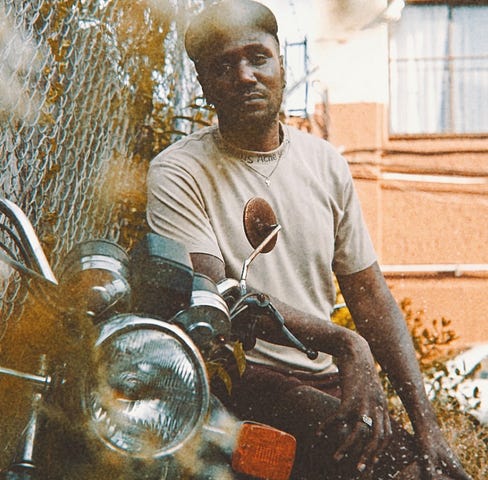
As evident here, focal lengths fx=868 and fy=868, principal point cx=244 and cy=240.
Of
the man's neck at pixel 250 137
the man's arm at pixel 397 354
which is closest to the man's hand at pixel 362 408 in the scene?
the man's arm at pixel 397 354

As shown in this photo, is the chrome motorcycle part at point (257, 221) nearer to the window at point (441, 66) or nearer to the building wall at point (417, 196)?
the building wall at point (417, 196)

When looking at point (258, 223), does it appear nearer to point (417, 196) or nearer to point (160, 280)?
point (160, 280)

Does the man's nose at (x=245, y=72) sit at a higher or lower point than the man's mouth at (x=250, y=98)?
higher

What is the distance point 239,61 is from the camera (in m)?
2.54

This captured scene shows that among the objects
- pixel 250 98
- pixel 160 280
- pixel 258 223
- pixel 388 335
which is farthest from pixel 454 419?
pixel 160 280

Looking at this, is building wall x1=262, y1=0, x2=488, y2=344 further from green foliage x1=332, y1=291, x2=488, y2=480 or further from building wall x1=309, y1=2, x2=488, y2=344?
green foliage x1=332, y1=291, x2=488, y2=480

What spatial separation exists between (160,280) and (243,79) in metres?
1.33

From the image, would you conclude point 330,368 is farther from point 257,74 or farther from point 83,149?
point 83,149

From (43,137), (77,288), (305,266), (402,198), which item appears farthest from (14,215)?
(402,198)

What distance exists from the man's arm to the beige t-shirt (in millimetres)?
79

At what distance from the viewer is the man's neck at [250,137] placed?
260 centimetres

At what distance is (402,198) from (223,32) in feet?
23.6

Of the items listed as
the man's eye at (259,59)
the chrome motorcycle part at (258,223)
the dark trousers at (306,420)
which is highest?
the man's eye at (259,59)

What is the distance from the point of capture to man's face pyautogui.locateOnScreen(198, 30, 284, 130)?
2539 mm
